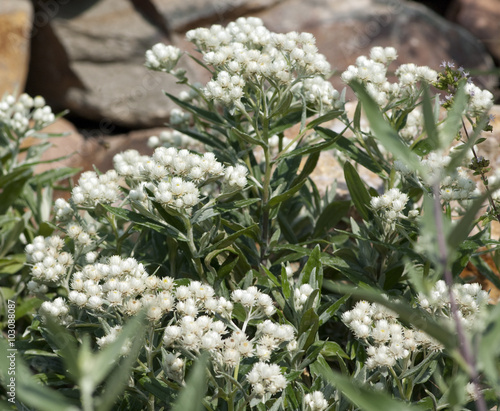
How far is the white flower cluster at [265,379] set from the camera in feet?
4.14

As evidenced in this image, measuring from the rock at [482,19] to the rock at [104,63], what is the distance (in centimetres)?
262

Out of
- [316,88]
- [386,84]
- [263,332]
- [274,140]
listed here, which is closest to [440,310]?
[263,332]

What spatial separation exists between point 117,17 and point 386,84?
3.18 m

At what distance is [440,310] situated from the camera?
4.88 ft

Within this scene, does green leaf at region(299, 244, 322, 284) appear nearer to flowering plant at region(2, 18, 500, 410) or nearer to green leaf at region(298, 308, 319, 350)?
flowering plant at region(2, 18, 500, 410)

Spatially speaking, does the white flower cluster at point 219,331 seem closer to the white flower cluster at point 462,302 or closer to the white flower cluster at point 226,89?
the white flower cluster at point 462,302

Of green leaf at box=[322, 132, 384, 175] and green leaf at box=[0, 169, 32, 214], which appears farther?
green leaf at box=[0, 169, 32, 214]

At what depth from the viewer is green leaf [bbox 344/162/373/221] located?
1772mm

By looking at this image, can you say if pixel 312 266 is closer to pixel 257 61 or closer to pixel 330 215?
pixel 330 215

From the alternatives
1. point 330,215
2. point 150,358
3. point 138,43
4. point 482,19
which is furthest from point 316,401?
point 482,19

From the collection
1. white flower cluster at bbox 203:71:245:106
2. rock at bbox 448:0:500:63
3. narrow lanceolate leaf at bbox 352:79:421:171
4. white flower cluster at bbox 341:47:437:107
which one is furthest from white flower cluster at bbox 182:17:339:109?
rock at bbox 448:0:500:63

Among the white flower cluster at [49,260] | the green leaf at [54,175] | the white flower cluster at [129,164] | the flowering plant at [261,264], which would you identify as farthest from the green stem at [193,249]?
the green leaf at [54,175]

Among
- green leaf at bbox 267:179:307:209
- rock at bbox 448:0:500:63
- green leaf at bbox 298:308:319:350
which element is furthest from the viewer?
rock at bbox 448:0:500:63

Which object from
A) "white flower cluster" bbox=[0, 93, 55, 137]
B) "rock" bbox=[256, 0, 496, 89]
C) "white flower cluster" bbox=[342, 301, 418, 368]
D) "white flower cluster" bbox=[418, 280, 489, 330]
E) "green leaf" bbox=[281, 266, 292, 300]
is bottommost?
"white flower cluster" bbox=[0, 93, 55, 137]
